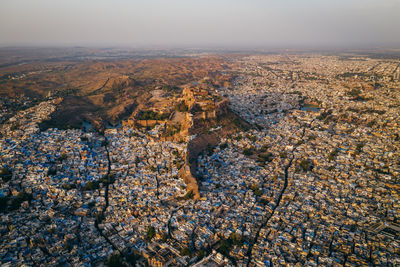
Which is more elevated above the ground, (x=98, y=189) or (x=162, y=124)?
(x=162, y=124)

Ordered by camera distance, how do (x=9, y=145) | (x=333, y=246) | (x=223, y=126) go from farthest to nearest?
(x=223, y=126)
(x=9, y=145)
(x=333, y=246)

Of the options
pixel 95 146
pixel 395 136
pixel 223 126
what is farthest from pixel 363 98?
pixel 95 146

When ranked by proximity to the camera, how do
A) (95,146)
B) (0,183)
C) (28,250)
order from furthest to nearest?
(95,146), (0,183), (28,250)

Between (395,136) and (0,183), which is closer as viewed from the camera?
(0,183)

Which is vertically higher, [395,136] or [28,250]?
[395,136]

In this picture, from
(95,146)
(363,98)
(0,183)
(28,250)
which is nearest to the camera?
(28,250)

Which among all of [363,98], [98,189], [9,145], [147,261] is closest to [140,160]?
[98,189]

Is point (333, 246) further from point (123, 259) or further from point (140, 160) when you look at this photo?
point (140, 160)

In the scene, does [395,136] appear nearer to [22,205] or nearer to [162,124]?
[162,124]

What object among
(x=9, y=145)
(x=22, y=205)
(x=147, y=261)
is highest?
(x=9, y=145)
